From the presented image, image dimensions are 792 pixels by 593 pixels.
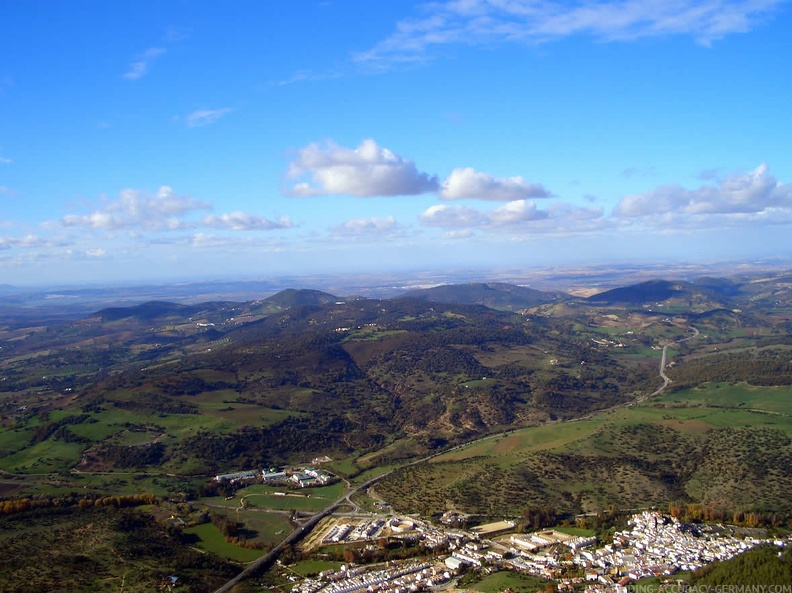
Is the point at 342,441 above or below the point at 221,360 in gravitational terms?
below

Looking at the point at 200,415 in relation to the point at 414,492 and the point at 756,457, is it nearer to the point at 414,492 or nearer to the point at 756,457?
the point at 414,492

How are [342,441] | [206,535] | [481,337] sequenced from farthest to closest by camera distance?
[481,337] < [342,441] < [206,535]

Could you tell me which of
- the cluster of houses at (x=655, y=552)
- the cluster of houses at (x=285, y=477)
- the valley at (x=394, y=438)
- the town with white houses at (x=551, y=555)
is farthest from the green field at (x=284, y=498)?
the cluster of houses at (x=655, y=552)

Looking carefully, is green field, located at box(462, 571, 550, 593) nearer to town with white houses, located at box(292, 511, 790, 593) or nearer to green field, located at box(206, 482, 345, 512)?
town with white houses, located at box(292, 511, 790, 593)

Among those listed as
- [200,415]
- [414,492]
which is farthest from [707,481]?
[200,415]

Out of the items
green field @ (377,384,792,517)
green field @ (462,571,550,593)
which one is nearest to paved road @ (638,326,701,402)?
green field @ (377,384,792,517)

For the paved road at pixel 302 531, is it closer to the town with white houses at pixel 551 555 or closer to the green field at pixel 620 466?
the green field at pixel 620 466
